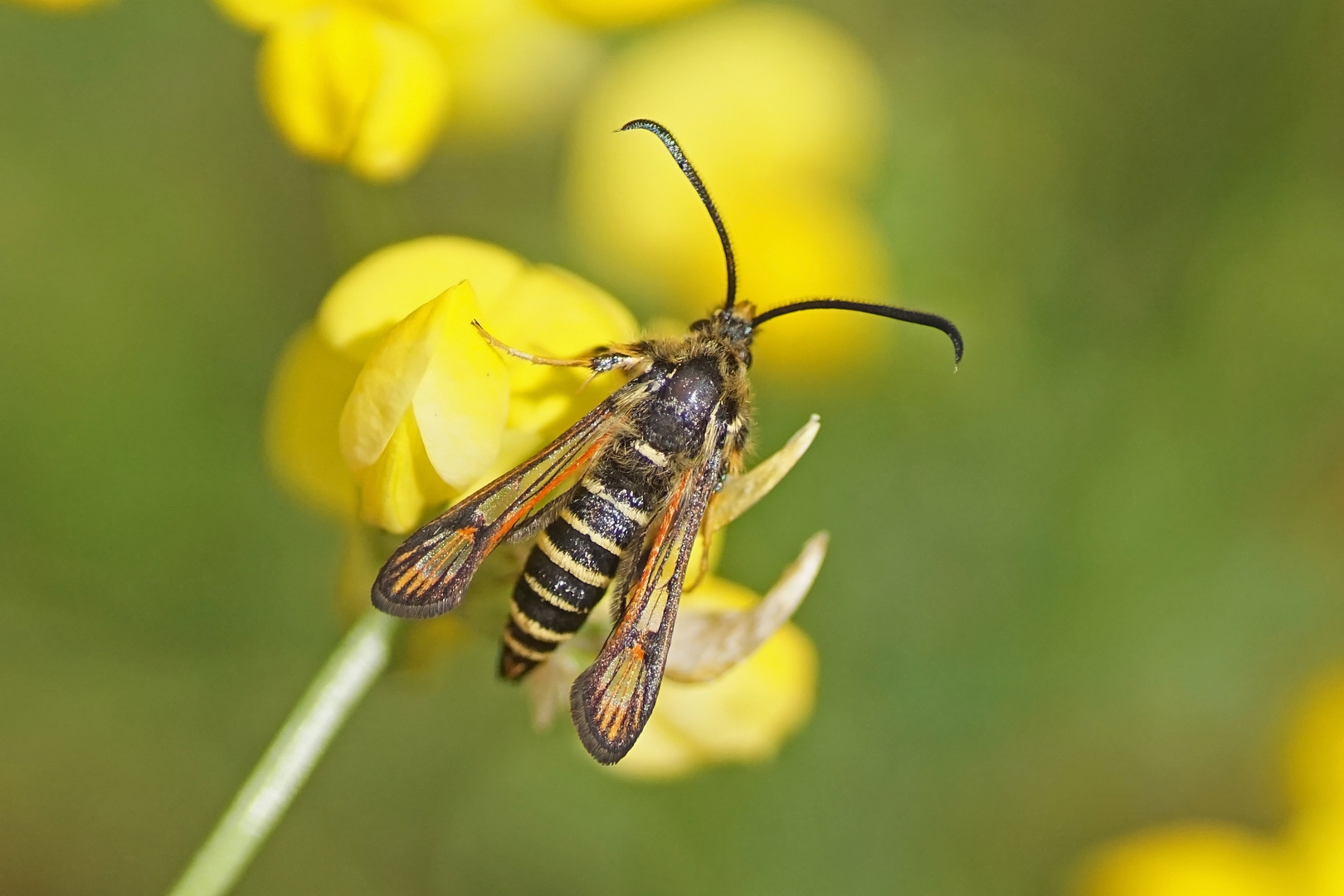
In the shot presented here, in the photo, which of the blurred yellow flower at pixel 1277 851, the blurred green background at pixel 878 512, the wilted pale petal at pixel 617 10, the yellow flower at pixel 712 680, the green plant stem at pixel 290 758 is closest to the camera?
the green plant stem at pixel 290 758

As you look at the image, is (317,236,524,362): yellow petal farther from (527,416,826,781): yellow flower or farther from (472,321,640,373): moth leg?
(527,416,826,781): yellow flower

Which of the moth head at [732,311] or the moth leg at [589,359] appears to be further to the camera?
the moth head at [732,311]

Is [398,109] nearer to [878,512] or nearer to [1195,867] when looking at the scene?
[878,512]

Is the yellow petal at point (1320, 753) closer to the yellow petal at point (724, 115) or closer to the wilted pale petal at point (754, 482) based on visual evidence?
the wilted pale petal at point (754, 482)

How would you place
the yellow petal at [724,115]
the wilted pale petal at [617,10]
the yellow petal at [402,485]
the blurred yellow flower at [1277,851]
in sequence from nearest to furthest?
1. the yellow petal at [402,485]
2. the wilted pale petal at [617,10]
3. the blurred yellow flower at [1277,851]
4. the yellow petal at [724,115]

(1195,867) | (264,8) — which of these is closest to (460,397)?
(264,8)

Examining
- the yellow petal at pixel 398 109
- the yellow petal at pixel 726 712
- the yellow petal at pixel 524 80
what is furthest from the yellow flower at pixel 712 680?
the yellow petal at pixel 524 80
